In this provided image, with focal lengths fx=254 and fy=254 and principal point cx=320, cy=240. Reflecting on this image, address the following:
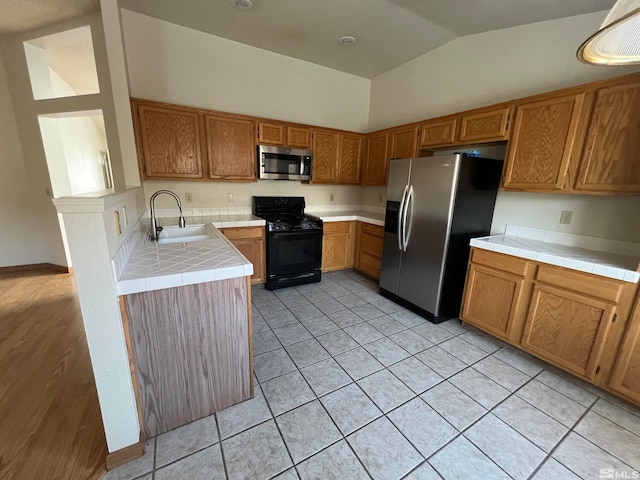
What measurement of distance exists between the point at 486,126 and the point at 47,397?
13.2 ft

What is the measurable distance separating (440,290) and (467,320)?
38 cm

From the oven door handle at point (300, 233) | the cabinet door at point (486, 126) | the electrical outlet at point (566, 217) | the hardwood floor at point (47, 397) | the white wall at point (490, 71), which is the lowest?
the hardwood floor at point (47, 397)

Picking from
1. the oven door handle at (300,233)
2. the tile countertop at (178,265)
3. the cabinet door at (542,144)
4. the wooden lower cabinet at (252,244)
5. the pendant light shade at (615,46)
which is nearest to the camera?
the pendant light shade at (615,46)

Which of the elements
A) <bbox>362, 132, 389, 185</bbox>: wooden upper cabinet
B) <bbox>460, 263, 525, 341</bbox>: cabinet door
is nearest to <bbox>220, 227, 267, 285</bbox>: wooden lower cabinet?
<bbox>362, 132, 389, 185</bbox>: wooden upper cabinet

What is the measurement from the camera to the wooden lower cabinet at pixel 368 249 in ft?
11.4

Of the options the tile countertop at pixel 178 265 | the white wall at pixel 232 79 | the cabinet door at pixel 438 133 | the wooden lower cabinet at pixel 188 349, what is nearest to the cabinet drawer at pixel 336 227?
the cabinet door at pixel 438 133

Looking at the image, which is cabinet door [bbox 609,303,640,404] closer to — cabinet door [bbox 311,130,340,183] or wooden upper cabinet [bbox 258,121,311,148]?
cabinet door [bbox 311,130,340,183]

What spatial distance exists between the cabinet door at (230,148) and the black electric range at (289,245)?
493mm

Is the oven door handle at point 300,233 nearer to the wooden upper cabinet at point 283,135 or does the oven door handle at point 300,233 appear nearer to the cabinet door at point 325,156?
the cabinet door at point 325,156

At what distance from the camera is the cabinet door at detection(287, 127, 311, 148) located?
3365 mm

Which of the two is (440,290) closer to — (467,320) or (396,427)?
(467,320)

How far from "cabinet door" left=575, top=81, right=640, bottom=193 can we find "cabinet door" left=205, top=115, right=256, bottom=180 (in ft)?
10.3

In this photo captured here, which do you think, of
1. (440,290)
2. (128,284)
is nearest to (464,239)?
(440,290)

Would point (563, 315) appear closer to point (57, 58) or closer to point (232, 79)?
point (232, 79)
